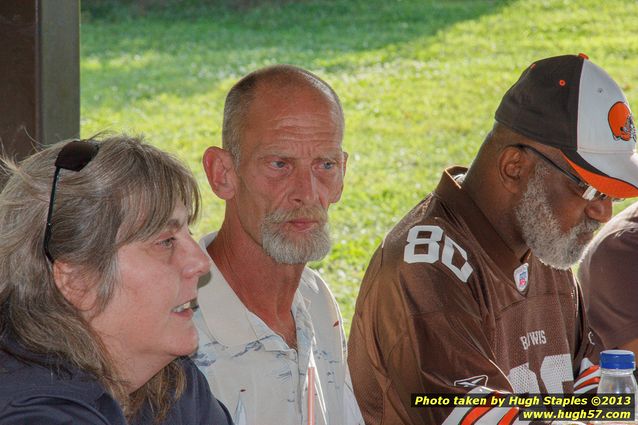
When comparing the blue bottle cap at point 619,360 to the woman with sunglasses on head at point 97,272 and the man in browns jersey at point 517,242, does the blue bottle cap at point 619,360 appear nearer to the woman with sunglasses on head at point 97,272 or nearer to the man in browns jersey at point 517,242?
the man in browns jersey at point 517,242

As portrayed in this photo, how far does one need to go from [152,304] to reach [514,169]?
1229mm

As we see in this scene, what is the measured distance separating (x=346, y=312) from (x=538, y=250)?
11.2ft

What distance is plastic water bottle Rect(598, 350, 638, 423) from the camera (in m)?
2.32

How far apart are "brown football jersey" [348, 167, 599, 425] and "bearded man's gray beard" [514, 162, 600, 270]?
0.24 feet

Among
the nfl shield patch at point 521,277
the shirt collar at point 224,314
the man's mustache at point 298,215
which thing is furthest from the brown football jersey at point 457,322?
the shirt collar at point 224,314

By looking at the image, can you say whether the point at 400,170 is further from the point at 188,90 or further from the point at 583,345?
the point at 583,345

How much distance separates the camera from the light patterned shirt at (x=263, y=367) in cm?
243

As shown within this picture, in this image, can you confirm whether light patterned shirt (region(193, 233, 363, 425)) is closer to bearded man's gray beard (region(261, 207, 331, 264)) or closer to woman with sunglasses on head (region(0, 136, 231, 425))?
bearded man's gray beard (region(261, 207, 331, 264))

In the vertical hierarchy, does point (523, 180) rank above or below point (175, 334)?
above

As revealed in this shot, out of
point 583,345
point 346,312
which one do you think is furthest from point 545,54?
point 583,345

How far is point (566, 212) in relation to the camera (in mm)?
2811

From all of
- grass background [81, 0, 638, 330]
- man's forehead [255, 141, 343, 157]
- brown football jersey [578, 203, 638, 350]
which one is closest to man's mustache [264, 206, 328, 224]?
man's forehead [255, 141, 343, 157]

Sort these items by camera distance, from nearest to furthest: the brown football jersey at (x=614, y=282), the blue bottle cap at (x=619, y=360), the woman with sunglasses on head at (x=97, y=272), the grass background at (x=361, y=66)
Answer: the woman with sunglasses on head at (x=97, y=272), the blue bottle cap at (x=619, y=360), the brown football jersey at (x=614, y=282), the grass background at (x=361, y=66)

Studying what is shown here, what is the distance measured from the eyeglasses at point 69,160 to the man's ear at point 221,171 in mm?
758
